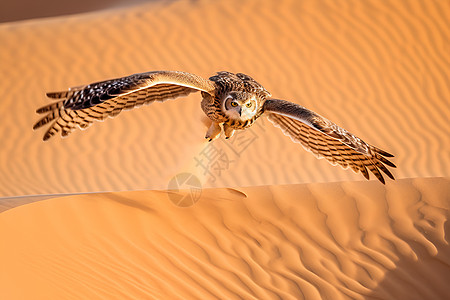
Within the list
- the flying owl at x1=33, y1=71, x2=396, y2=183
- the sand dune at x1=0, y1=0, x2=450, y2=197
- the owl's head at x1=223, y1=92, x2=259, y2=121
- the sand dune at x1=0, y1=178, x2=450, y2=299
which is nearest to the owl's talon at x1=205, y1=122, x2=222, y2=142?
the flying owl at x1=33, y1=71, x2=396, y2=183

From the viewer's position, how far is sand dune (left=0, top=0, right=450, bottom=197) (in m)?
9.77

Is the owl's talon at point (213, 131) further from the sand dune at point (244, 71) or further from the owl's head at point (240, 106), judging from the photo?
the sand dune at point (244, 71)

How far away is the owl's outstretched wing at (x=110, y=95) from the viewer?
3.79 metres

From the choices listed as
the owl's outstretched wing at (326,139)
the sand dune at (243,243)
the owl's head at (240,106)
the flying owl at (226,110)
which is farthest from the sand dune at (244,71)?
the owl's head at (240,106)

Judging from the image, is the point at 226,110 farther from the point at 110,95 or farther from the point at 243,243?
the point at 243,243

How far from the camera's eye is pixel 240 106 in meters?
4.42

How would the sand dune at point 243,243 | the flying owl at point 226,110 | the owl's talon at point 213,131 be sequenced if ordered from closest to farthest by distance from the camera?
the flying owl at point 226,110
the owl's talon at point 213,131
the sand dune at point 243,243

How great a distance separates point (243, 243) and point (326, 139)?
1.90m

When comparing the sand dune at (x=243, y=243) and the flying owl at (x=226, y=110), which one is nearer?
the flying owl at (x=226, y=110)

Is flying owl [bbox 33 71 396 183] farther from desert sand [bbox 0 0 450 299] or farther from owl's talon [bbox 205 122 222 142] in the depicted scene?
desert sand [bbox 0 0 450 299]

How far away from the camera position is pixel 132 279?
5.67 meters

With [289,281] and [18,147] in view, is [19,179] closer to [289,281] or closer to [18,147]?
[18,147]

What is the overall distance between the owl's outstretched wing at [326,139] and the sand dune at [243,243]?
151cm

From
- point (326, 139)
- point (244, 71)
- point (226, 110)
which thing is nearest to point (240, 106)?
point (226, 110)
